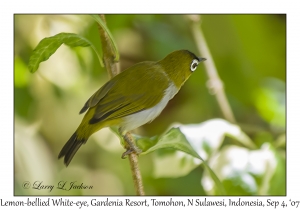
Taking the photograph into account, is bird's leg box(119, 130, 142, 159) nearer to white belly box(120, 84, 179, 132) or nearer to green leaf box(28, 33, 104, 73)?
white belly box(120, 84, 179, 132)

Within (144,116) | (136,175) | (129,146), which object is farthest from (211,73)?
(136,175)

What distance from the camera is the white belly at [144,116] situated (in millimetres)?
2119

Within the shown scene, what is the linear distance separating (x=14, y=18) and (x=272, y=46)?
4.72 ft

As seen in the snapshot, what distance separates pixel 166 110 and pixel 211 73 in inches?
22.1

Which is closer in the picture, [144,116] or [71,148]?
[71,148]

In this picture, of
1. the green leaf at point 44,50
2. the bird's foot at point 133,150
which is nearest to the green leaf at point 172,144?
the bird's foot at point 133,150

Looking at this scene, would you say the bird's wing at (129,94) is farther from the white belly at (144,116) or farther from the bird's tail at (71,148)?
the bird's tail at (71,148)

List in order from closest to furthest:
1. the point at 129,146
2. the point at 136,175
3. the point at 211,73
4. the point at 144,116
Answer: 1. the point at 136,175
2. the point at 129,146
3. the point at 144,116
4. the point at 211,73

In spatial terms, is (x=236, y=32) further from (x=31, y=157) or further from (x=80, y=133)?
(x=31, y=157)

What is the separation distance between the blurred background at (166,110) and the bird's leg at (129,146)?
267mm

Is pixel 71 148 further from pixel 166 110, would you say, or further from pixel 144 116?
pixel 166 110

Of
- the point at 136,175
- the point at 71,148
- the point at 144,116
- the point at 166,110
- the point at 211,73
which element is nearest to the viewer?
the point at 136,175

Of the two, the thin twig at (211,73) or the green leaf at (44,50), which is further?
the thin twig at (211,73)

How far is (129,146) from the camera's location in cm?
190
